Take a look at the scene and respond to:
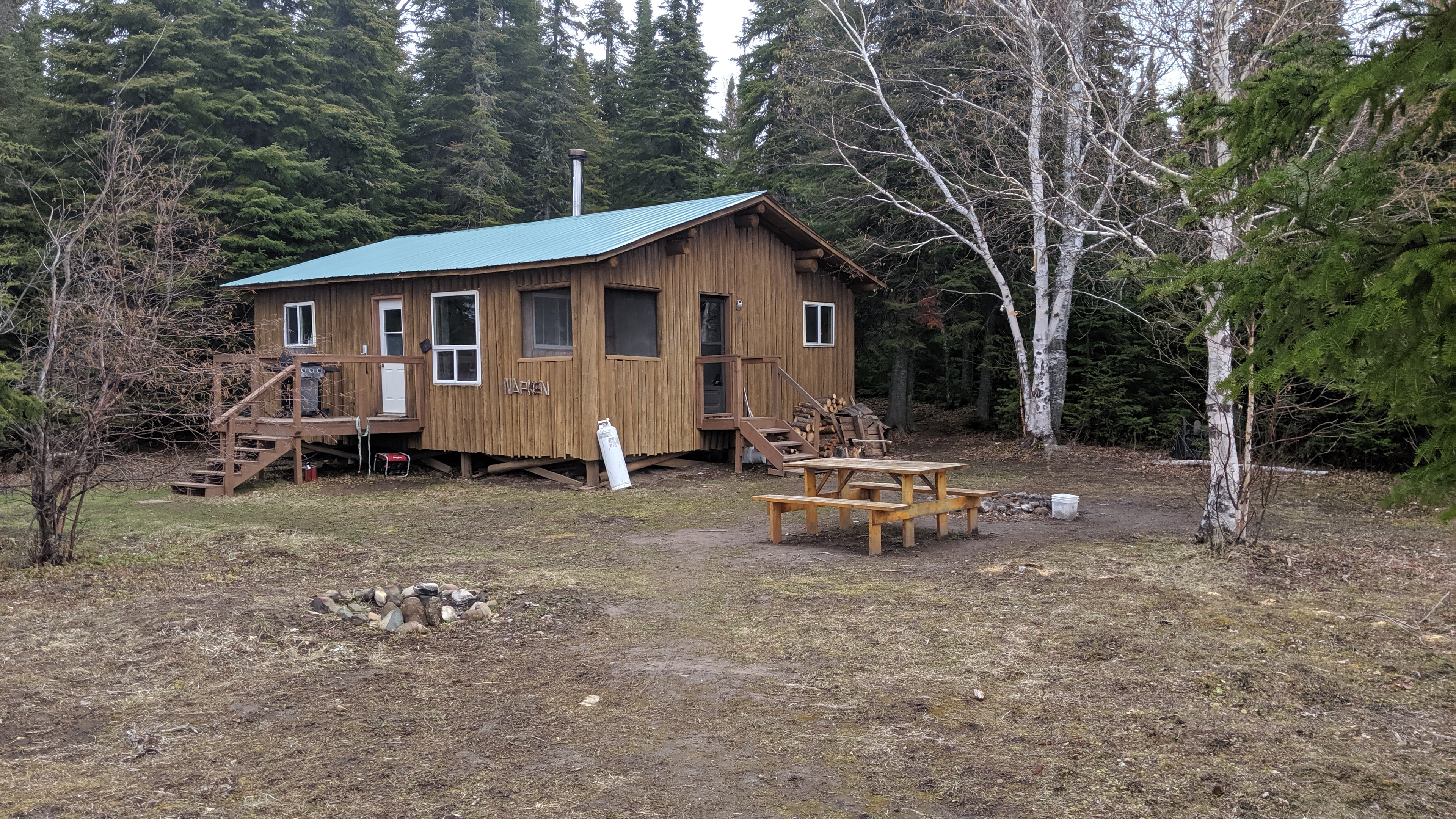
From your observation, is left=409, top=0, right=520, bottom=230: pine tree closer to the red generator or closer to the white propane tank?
the red generator

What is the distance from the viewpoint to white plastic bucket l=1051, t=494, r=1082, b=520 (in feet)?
34.5

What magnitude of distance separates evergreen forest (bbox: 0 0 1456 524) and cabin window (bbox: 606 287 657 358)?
162 inches

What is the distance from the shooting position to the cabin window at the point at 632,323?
47.8ft

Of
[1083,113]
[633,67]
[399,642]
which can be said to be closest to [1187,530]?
[1083,113]

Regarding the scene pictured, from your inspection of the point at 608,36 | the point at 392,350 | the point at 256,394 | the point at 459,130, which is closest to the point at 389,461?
the point at 392,350

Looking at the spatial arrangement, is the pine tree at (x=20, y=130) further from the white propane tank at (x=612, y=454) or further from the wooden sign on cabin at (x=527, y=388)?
the white propane tank at (x=612, y=454)

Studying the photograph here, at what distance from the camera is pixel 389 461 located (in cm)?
1602

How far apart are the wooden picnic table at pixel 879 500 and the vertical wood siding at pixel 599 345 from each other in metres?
4.69

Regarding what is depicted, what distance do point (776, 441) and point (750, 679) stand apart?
10.3 m

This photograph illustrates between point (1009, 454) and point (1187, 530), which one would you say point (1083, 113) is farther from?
point (1009, 454)

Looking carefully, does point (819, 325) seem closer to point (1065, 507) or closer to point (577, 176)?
point (577, 176)

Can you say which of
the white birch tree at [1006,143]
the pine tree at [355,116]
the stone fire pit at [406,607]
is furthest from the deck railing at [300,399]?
the pine tree at [355,116]

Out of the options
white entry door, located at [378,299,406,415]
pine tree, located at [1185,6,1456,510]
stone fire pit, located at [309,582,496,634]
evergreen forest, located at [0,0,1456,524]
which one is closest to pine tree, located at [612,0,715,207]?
evergreen forest, located at [0,0,1456,524]

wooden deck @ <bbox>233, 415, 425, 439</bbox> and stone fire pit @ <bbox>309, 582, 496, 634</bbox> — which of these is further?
wooden deck @ <bbox>233, 415, 425, 439</bbox>
